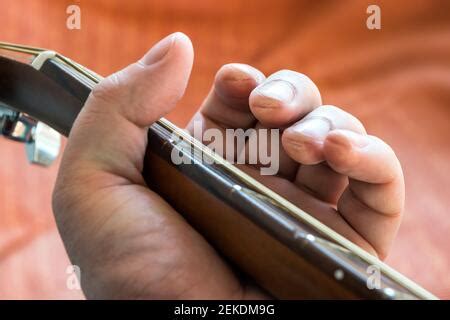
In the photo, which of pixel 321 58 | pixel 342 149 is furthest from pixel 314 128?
pixel 321 58

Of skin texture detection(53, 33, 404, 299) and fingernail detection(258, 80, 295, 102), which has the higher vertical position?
fingernail detection(258, 80, 295, 102)

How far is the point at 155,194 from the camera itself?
36cm

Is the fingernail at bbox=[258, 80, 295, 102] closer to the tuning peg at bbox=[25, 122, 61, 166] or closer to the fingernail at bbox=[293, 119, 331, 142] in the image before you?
the fingernail at bbox=[293, 119, 331, 142]

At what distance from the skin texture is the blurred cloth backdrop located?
1.42 feet

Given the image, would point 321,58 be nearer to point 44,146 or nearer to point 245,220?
point 44,146

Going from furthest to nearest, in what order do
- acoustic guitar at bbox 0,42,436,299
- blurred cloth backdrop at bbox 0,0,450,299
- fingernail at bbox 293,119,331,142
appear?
blurred cloth backdrop at bbox 0,0,450,299
fingernail at bbox 293,119,331,142
acoustic guitar at bbox 0,42,436,299

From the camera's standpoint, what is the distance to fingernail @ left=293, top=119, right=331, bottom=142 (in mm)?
393

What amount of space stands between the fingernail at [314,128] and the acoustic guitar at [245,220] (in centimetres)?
8

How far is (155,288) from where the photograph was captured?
33cm

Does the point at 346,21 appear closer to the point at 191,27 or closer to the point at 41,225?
the point at 191,27

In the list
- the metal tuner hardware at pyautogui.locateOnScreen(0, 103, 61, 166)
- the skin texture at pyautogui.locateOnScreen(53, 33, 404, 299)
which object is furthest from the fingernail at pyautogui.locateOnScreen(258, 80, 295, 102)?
the metal tuner hardware at pyautogui.locateOnScreen(0, 103, 61, 166)

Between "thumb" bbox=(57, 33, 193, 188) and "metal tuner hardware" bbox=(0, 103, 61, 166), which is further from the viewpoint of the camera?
"metal tuner hardware" bbox=(0, 103, 61, 166)

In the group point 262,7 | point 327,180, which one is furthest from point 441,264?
point 262,7

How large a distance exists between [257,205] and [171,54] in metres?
0.14
